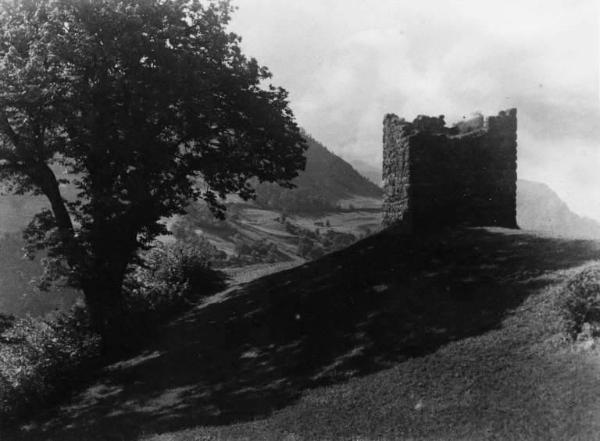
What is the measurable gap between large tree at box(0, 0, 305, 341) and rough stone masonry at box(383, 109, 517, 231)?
472 centimetres

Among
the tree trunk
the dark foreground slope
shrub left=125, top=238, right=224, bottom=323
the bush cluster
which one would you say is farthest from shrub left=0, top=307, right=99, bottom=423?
shrub left=125, top=238, right=224, bottom=323

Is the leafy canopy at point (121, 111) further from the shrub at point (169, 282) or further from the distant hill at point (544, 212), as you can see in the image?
the distant hill at point (544, 212)

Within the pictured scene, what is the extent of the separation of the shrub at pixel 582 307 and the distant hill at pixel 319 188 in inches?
1735

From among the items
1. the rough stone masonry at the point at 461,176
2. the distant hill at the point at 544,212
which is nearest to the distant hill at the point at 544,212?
the distant hill at the point at 544,212

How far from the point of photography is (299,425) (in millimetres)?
9531

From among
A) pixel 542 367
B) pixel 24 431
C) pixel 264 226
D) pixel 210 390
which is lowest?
pixel 24 431

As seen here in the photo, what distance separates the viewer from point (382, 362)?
10.9 m

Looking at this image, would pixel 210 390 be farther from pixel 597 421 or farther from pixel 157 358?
pixel 597 421

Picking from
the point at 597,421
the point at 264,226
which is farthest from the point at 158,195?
the point at 264,226

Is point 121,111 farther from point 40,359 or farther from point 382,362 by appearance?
point 382,362

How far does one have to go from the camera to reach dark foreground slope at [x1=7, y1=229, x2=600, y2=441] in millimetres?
8664

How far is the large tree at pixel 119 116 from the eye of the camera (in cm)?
1636

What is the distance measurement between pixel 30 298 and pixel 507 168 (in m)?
42.1

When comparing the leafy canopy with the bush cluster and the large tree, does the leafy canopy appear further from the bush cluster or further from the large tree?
the bush cluster
